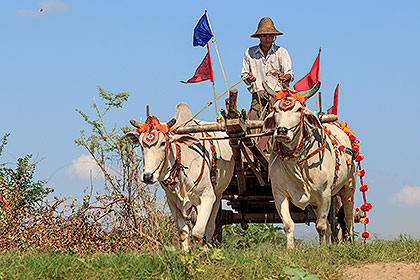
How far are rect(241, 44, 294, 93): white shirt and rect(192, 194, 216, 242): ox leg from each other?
186cm

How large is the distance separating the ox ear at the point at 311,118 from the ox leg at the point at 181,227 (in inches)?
82.5

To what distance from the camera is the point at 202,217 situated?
912cm

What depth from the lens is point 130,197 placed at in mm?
10922

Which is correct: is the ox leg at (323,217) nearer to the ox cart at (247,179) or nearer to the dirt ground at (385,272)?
the ox cart at (247,179)

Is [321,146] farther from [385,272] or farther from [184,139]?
[385,272]

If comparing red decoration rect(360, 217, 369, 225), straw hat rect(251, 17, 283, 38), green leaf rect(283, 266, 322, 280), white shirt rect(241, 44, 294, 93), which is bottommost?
green leaf rect(283, 266, 322, 280)

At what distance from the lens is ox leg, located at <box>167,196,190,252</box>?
9258 mm

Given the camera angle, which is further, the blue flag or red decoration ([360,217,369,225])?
the blue flag

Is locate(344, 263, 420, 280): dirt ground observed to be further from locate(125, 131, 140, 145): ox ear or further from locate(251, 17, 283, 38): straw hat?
locate(251, 17, 283, 38): straw hat

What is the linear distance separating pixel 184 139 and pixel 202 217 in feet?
3.41

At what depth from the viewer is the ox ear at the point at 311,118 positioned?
29.5 feet

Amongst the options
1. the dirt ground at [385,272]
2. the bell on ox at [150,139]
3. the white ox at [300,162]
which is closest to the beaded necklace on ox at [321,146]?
the white ox at [300,162]

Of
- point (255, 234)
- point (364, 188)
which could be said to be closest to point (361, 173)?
point (364, 188)

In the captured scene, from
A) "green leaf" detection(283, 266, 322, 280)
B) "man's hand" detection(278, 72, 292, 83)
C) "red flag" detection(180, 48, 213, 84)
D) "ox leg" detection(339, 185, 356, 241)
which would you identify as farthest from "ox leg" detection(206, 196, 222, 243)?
"green leaf" detection(283, 266, 322, 280)
